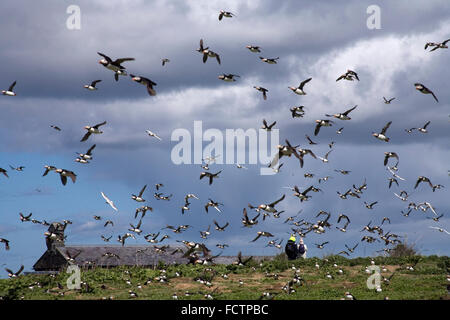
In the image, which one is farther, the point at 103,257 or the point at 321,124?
the point at 103,257

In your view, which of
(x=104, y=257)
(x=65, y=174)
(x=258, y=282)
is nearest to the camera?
(x=65, y=174)

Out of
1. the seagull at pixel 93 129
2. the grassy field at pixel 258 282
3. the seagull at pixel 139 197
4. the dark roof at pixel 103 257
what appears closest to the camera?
the grassy field at pixel 258 282

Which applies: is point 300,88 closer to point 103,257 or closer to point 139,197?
point 139,197

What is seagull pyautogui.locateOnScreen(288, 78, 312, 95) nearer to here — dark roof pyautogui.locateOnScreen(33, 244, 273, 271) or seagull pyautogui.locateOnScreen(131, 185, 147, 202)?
seagull pyautogui.locateOnScreen(131, 185, 147, 202)

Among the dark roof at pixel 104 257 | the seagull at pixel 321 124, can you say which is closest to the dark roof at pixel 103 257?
the dark roof at pixel 104 257

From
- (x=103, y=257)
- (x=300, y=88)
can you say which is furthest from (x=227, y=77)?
(x=103, y=257)

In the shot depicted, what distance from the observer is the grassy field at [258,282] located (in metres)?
28.8

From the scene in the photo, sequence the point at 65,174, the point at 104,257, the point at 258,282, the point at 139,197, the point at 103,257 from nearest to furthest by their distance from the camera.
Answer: the point at 65,174 < the point at 258,282 < the point at 139,197 < the point at 103,257 < the point at 104,257

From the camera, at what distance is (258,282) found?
33.5 meters

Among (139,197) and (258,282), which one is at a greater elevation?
(139,197)

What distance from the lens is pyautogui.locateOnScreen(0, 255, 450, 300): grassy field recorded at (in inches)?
1132

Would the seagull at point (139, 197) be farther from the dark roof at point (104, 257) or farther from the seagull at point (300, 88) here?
the dark roof at point (104, 257)
